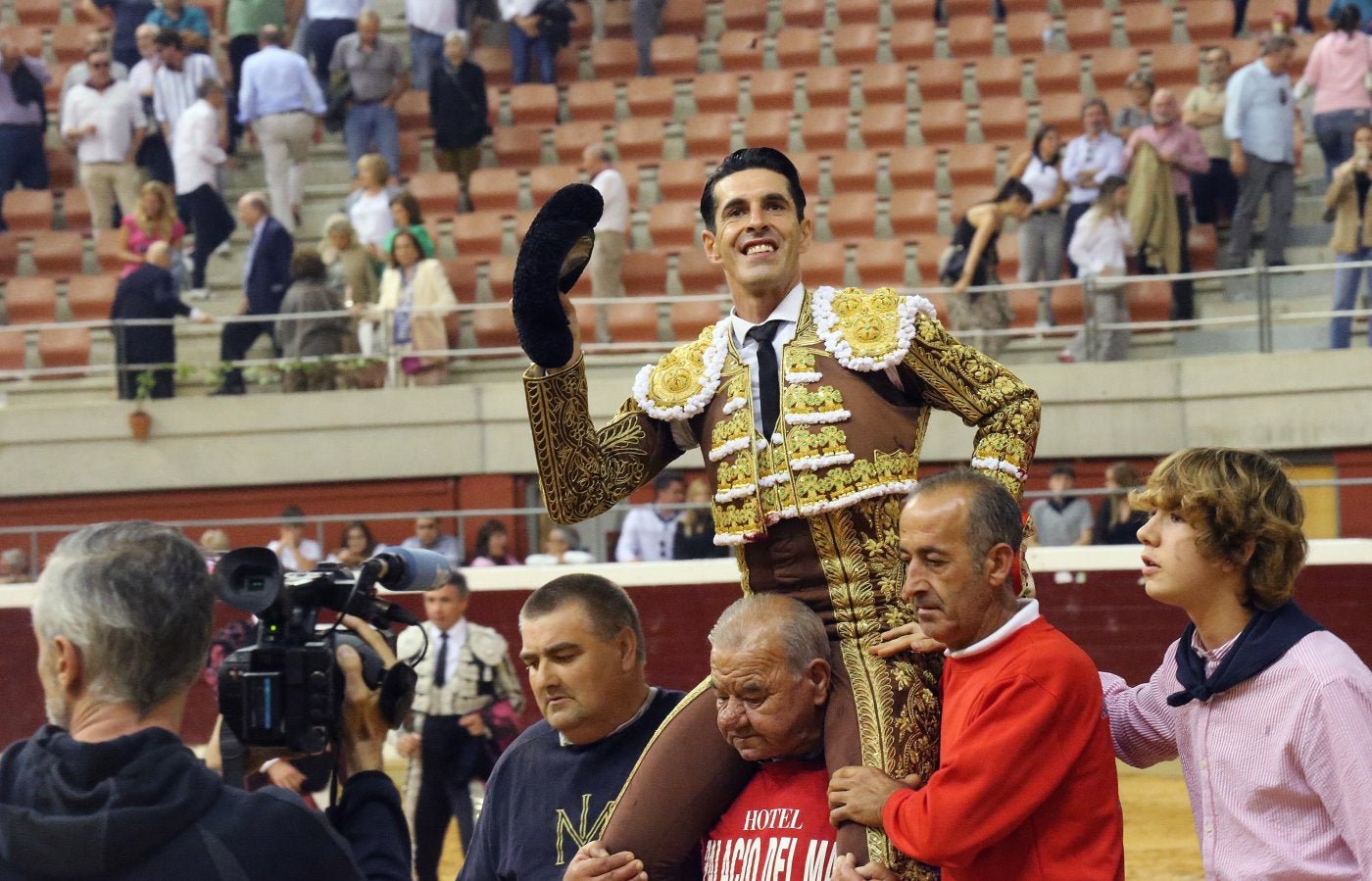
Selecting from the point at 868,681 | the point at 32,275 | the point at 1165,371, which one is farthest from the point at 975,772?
the point at 32,275

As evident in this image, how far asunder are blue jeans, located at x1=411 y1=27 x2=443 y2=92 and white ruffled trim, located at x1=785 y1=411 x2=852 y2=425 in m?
10.2

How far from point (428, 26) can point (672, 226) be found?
225 centimetres

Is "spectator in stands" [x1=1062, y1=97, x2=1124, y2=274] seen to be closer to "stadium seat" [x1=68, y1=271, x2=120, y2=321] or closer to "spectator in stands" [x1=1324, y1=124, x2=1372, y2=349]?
"spectator in stands" [x1=1324, y1=124, x2=1372, y2=349]

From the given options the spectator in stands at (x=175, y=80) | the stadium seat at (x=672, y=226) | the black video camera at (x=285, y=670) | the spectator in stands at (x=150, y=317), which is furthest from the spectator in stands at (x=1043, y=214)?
the black video camera at (x=285, y=670)

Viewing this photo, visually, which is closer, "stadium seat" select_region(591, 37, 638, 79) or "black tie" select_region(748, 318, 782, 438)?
"black tie" select_region(748, 318, 782, 438)

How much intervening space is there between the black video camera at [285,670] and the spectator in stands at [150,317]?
28.7 ft

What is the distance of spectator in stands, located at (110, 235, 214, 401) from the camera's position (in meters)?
11.0

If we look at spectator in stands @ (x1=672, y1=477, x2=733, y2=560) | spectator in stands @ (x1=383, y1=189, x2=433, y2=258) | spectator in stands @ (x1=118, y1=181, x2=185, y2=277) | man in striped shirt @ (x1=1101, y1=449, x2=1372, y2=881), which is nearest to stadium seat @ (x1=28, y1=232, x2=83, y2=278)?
spectator in stands @ (x1=118, y1=181, x2=185, y2=277)

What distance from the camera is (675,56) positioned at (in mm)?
14031

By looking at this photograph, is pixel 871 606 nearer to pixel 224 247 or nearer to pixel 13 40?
pixel 224 247

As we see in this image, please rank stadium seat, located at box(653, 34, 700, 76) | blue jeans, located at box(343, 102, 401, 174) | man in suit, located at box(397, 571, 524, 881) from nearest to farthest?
man in suit, located at box(397, 571, 524, 881)
blue jeans, located at box(343, 102, 401, 174)
stadium seat, located at box(653, 34, 700, 76)

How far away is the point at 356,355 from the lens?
10977 mm

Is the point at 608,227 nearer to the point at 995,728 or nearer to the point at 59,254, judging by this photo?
the point at 59,254

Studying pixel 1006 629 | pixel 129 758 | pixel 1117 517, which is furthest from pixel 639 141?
pixel 129 758
